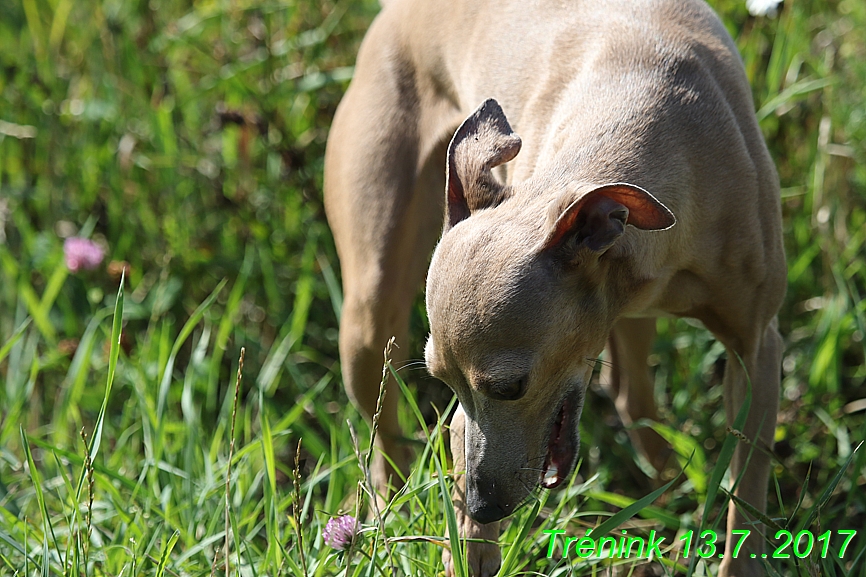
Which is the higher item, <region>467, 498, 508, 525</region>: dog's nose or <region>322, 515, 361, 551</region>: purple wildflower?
<region>322, 515, 361, 551</region>: purple wildflower

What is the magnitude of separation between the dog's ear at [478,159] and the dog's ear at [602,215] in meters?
0.25

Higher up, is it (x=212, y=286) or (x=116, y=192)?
(x=116, y=192)

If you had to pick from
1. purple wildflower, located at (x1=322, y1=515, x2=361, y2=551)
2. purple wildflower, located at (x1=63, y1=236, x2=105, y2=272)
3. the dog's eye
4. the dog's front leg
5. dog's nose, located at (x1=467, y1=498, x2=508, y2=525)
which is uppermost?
the dog's eye

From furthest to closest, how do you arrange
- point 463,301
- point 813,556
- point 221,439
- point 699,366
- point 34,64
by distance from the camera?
point 34,64, point 699,366, point 221,439, point 813,556, point 463,301

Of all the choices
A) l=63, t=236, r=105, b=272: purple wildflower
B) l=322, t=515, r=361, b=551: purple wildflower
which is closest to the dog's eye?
l=322, t=515, r=361, b=551: purple wildflower

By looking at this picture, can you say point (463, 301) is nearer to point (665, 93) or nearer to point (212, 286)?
point (665, 93)

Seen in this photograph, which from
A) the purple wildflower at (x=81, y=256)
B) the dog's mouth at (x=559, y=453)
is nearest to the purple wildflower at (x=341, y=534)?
the dog's mouth at (x=559, y=453)

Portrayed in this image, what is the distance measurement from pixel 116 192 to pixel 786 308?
3218mm

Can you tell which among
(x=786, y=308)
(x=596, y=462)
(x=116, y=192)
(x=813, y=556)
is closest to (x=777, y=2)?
(x=786, y=308)

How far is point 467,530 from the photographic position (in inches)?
105

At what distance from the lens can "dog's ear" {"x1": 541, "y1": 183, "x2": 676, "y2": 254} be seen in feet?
6.95

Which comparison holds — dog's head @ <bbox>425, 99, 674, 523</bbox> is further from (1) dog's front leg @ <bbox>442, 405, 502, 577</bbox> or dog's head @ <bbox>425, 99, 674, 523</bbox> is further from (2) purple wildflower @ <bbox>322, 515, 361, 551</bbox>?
(2) purple wildflower @ <bbox>322, 515, 361, 551</bbox>

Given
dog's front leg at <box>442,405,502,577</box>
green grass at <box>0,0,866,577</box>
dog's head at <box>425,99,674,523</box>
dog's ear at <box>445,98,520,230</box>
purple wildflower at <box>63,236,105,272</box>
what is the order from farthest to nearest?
purple wildflower at <box>63,236,105,272</box> < green grass at <box>0,0,866,577</box> < dog's front leg at <box>442,405,502,577</box> < dog's ear at <box>445,98,520,230</box> < dog's head at <box>425,99,674,523</box>

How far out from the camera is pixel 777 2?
3.89 meters
